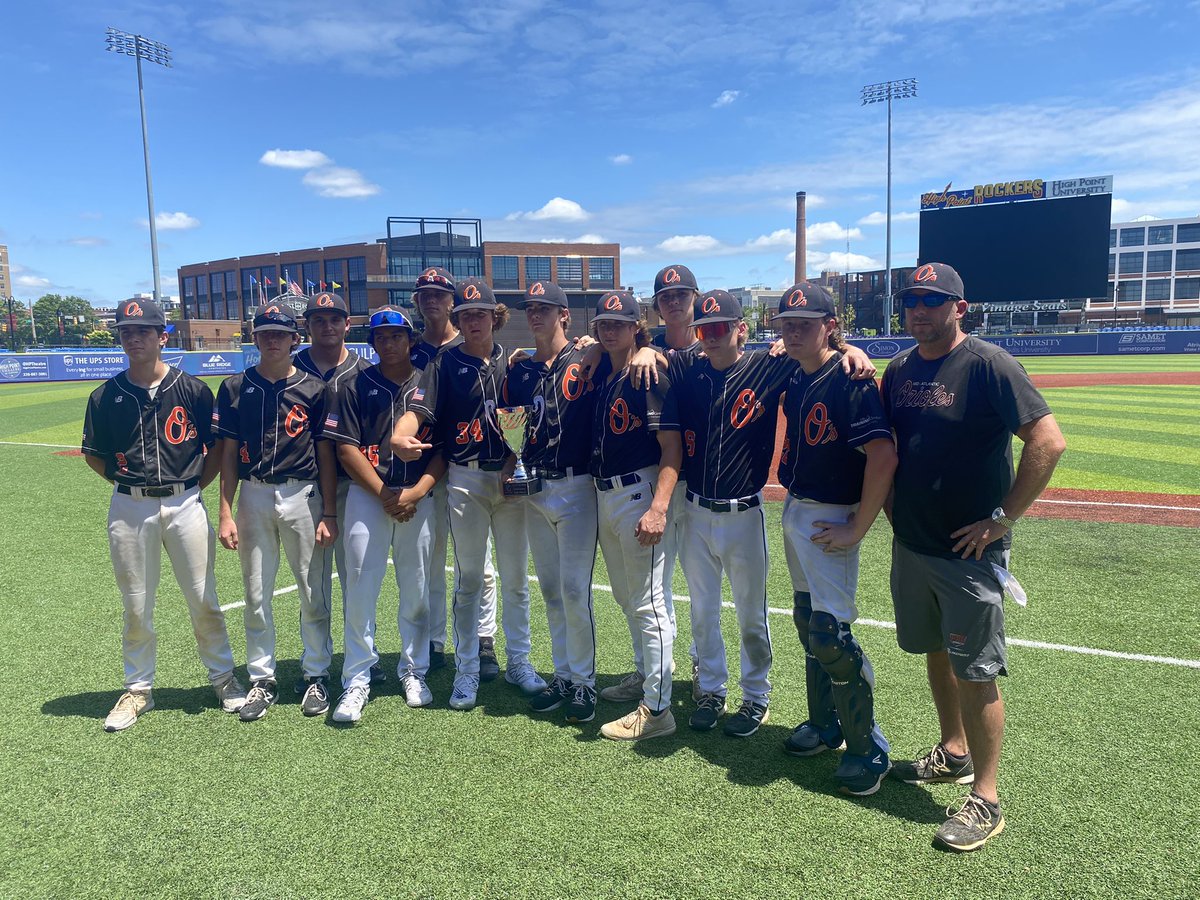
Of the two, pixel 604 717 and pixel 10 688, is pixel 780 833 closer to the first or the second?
pixel 604 717

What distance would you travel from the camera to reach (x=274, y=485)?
4363 millimetres

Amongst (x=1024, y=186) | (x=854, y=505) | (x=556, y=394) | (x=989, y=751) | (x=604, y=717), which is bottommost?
(x=604, y=717)

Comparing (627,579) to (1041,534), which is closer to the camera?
(627,579)

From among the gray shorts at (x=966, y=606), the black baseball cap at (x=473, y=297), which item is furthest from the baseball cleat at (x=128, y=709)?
the gray shorts at (x=966, y=606)

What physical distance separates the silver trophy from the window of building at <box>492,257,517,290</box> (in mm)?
70745

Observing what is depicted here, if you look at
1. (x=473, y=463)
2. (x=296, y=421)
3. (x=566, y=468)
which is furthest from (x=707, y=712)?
(x=296, y=421)

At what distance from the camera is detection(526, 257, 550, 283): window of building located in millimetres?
73000

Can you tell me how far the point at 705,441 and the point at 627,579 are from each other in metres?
0.88

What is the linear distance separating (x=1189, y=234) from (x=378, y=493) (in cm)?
10139

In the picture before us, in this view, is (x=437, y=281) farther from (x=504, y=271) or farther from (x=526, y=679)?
(x=504, y=271)

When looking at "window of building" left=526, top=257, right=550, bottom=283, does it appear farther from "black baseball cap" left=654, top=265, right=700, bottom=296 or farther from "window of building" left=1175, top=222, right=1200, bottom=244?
"black baseball cap" left=654, top=265, right=700, bottom=296

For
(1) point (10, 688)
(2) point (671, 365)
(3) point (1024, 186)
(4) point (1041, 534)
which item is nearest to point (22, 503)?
(1) point (10, 688)

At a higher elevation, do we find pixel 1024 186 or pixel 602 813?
pixel 1024 186

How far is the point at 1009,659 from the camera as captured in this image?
4.78 metres
